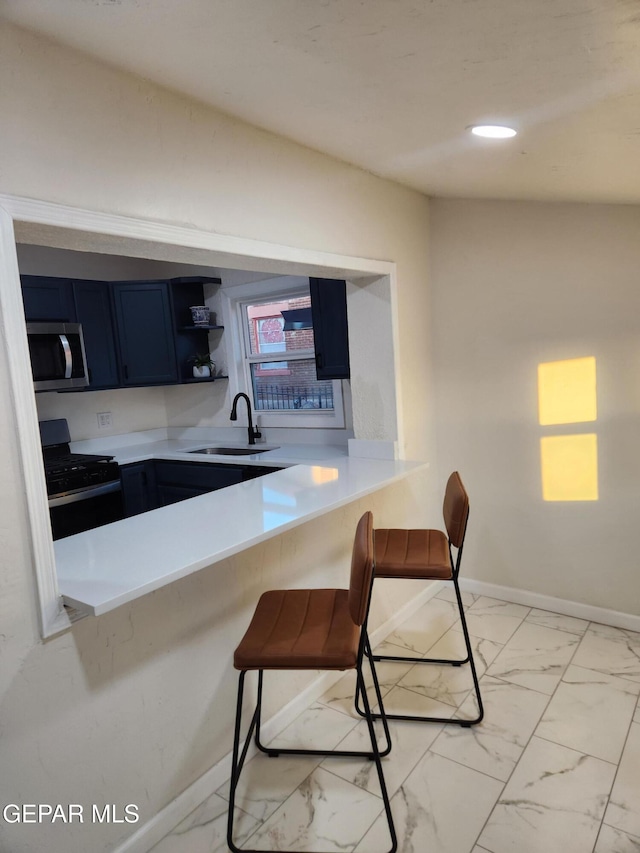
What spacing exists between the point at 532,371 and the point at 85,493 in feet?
8.75

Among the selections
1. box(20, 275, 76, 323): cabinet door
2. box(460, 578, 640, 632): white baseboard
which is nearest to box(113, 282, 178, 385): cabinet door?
box(20, 275, 76, 323): cabinet door

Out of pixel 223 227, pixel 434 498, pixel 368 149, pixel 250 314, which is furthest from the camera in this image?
pixel 250 314

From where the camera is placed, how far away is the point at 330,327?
2.96 meters

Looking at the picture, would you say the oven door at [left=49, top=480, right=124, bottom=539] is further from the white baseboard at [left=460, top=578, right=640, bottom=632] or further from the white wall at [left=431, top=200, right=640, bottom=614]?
the white baseboard at [left=460, top=578, right=640, bottom=632]

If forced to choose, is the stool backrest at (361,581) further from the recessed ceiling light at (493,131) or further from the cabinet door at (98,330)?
the cabinet door at (98,330)

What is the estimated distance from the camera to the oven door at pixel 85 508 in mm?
3062

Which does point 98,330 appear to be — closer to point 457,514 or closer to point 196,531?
point 196,531

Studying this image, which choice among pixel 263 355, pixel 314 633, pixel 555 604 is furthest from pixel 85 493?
pixel 555 604

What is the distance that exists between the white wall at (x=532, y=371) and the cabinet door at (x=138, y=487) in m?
2.00

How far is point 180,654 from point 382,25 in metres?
1.81

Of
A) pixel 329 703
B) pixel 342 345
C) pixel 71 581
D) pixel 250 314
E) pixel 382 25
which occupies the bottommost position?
pixel 329 703

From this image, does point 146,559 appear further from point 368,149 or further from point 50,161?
point 368,149

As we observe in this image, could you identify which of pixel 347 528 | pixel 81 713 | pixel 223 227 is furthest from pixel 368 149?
pixel 81 713

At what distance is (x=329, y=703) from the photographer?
2303 mm
